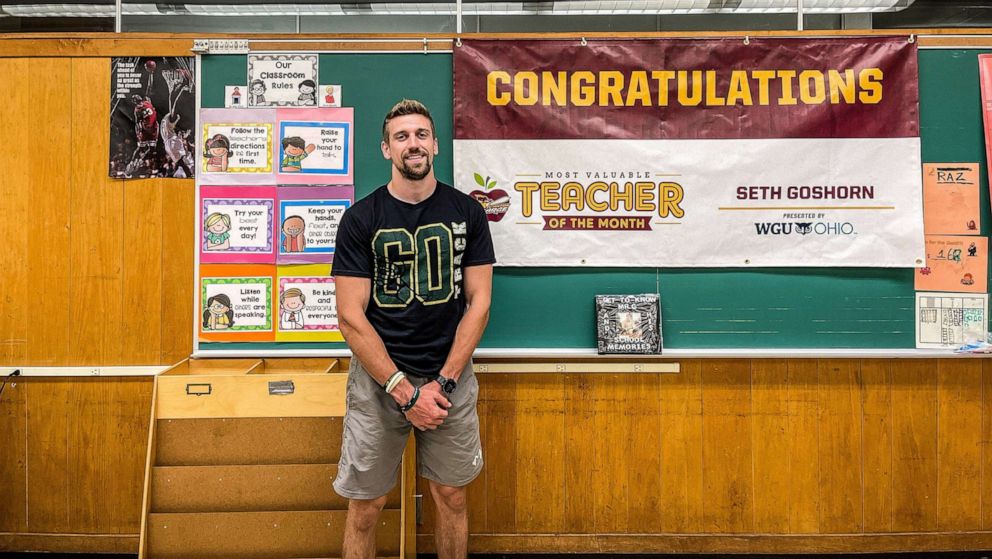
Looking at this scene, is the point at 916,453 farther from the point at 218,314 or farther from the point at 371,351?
the point at 218,314

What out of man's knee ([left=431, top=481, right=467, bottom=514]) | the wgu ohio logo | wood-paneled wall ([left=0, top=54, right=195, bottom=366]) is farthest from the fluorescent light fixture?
man's knee ([left=431, top=481, right=467, bottom=514])

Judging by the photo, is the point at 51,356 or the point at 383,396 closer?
the point at 383,396

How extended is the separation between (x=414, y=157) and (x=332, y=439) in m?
1.17

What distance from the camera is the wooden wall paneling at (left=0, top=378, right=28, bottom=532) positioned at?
242 centimetres

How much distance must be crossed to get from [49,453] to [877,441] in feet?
12.3

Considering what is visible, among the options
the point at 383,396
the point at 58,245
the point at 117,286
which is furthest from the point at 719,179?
the point at 58,245

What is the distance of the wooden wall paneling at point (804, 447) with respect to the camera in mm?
2428

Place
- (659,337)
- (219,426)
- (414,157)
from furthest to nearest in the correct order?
(659,337) < (219,426) < (414,157)

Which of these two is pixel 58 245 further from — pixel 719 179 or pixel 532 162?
pixel 719 179

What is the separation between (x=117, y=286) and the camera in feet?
7.93

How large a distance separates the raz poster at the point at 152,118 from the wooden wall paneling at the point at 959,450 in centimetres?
358

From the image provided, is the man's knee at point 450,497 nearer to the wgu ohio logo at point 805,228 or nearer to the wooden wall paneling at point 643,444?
the wooden wall paneling at point 643,444

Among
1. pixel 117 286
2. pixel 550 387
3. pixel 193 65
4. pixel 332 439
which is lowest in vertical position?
pixel 332 439

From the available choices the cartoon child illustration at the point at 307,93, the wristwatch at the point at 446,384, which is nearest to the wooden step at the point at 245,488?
the wristwatch at the point at 446,384
